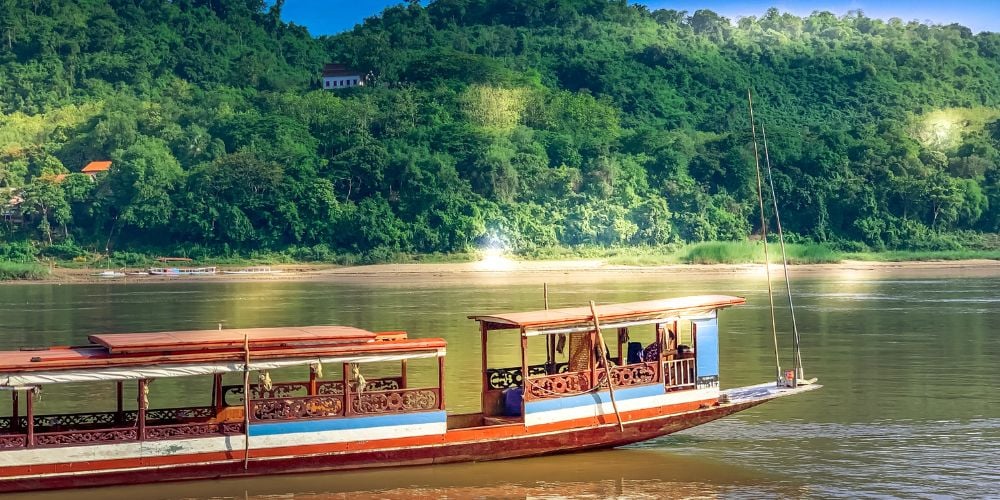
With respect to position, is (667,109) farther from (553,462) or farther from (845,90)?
(553,462)

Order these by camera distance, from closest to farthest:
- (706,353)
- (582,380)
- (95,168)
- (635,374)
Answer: (582,380), (635,374), (706,353), (95,168)

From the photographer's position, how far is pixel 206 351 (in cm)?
1573

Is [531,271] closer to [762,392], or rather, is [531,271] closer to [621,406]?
[762,392]

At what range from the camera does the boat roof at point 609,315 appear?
1692 cm

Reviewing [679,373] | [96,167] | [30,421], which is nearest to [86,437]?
[30,421]

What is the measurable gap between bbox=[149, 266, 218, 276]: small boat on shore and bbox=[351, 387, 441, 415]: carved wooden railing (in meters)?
52.4

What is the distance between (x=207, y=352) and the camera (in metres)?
15.7

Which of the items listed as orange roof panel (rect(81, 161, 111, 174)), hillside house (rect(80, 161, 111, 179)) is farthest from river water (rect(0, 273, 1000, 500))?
orange roof panel (rect(81, 161, 111, 174))

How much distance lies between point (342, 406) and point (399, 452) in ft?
2.96

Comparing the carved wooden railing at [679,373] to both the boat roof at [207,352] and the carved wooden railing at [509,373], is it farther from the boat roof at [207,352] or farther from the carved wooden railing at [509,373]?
the boat roof at [207,352]

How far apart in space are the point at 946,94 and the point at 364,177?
46.3 meters

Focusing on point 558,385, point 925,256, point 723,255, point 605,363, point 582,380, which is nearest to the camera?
point 605,363

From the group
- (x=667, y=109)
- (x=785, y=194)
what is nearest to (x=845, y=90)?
(x=667, y=109)

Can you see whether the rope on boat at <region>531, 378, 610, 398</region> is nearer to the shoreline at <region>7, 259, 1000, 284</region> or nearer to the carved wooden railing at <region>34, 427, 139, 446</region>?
the carved wooden railing at <region>34, 427, 139, 446</region>
